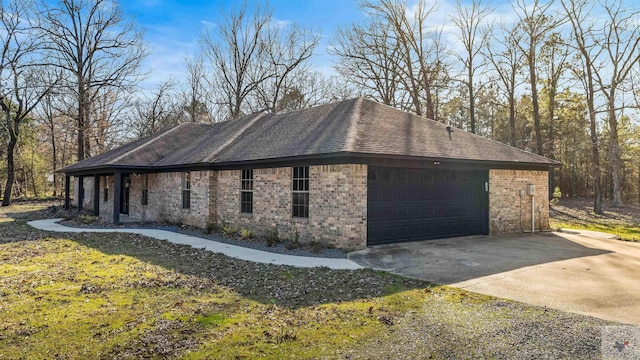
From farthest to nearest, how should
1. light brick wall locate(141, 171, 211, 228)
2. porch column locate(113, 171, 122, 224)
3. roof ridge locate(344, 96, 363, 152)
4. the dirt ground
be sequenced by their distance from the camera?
1. the dirt ground
2. porch column locate(113, 171, 122, 224)
3. light brick wall locate(141, 171, 211, 228)
4. roof ridge locate(344, 96, 363, 152)

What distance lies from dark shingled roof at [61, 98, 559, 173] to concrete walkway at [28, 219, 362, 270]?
266 centimetres

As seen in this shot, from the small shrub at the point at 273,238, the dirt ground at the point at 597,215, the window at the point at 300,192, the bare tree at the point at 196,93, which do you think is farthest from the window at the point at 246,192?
the bare tree at the point at 196,93

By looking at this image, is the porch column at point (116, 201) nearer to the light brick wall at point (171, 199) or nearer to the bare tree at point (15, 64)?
the light brick wall at point (171, 199)

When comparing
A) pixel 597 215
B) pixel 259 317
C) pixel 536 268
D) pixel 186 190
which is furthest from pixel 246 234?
pixel 597 215

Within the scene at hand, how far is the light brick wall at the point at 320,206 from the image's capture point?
9.62 metres

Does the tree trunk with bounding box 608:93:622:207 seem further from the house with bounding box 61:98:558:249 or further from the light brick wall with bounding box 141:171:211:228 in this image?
the light brick wall with bounding box 141:171:211:228

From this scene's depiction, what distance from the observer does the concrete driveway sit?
5.83 meters

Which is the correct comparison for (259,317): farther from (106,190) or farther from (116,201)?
(106,190)

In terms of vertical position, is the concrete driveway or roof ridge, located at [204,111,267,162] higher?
roof ridge, located at [204,111,267,162]

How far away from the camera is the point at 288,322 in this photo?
4.84 metres

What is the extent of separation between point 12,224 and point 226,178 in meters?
9.51

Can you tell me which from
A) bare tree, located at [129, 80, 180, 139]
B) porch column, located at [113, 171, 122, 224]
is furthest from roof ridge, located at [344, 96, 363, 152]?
bare tree, located at [129, 80, 180, 139]

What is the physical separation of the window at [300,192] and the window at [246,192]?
2190 millimetres

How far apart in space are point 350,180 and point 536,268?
4.54 metres
